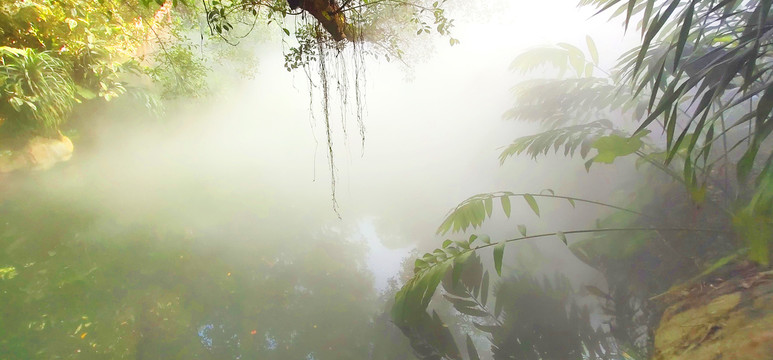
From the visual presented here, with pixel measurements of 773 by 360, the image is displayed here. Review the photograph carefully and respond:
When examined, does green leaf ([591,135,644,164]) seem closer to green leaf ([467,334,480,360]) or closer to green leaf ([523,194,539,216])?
green leaf ([523,194,539,216])

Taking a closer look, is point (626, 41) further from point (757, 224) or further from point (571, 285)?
point (757, 224)

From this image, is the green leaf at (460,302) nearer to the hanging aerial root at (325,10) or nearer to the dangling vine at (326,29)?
the dangling vine at (326,29)

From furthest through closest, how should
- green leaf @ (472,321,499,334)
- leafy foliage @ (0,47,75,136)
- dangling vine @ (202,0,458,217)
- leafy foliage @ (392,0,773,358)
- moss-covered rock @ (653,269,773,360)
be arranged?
1. leafy foliage @ (0,47,75,136)
2. green leaf @ (472,321,499,334)
3. dangling vine @ (202,0,458,217)
4. leafy foliage @ (392,0,773,358)
5. moss-covered rock @ (653,269,773,360)

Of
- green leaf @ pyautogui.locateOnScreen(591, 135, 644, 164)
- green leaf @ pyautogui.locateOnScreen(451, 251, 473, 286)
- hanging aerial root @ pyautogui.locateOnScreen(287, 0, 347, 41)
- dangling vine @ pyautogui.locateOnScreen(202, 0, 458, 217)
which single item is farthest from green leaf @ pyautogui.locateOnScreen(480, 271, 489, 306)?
hanging aerial root @ pyautogui.locateOnScreen(287, 0, 347, 41)

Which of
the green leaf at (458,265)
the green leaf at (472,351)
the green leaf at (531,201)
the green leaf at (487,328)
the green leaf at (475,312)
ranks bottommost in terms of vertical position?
the green leaf at (472,351)

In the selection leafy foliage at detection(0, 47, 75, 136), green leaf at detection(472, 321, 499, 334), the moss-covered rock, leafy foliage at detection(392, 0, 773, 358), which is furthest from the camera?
leafy foliage at detection(0, 47, 75, 136)

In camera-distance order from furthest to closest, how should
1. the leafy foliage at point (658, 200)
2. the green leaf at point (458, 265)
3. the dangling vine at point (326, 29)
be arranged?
the dangling vine at point (326, 29) < the green leaf at point (458, 265) < the leafy foliage at point (658, 200)

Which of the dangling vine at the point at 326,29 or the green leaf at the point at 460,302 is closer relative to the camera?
the dangling vine at the point at 326,29

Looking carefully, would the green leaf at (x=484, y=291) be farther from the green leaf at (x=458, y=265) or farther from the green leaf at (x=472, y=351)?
the green leaf at (x=458, y=265)

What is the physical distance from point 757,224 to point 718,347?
0.40 metres

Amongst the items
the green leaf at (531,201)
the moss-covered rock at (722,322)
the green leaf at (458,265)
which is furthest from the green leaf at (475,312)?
the moss-covered rock at (722,322)

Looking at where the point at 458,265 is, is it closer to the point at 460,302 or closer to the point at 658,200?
the point at 460,302

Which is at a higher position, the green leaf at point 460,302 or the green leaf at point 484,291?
the green leaf at point 484,291

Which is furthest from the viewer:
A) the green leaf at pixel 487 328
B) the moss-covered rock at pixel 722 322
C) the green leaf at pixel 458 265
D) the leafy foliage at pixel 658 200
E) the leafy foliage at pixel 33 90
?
the leafy foliage at pixel 33 90
